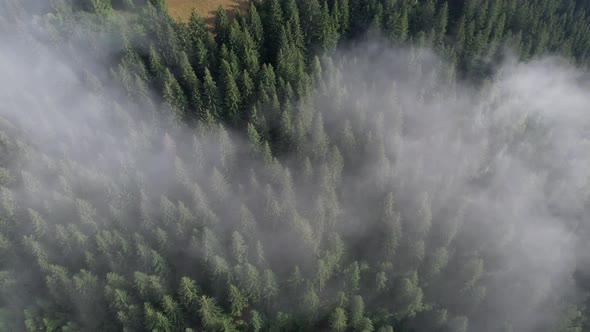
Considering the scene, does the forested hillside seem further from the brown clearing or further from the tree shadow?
the brown clearing

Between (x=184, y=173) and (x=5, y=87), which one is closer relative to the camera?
(x=184, y=173)

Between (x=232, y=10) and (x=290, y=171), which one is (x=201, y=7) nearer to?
(x=232, y=10)

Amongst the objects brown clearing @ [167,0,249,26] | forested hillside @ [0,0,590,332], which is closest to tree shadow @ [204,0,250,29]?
brown clearing @ [167,0,249,26]

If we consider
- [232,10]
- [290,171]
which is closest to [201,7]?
[232,10]

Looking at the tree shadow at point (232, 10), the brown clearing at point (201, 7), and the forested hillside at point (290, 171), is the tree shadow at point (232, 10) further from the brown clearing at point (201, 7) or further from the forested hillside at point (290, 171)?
the forested hillside at point (290, 171)

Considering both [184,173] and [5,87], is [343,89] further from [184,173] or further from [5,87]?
[5,87]

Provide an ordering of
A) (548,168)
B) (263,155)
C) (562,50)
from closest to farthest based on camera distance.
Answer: (263,155)
(548,168)
(562,50)

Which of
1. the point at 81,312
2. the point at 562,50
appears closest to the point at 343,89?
the point at 81,312
